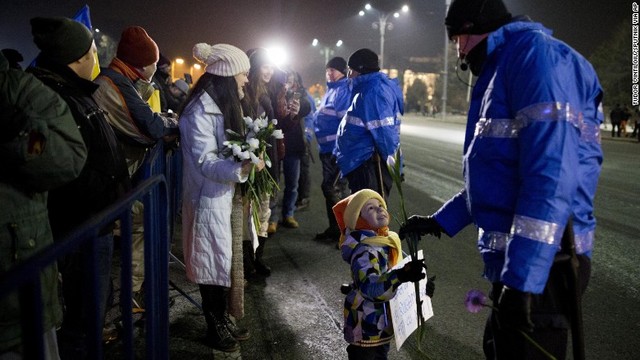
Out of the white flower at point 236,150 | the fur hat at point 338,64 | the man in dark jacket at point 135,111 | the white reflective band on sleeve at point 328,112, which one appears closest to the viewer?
the white flower at point 236,150

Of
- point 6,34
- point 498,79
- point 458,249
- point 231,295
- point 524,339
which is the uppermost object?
point 6,34

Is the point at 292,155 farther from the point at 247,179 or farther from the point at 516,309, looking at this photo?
the point at 516,309

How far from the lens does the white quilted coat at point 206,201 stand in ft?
11.7

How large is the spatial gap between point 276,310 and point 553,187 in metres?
2.99

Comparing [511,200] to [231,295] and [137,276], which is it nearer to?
[231,295]

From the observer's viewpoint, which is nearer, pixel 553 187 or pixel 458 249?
pixel 553 187

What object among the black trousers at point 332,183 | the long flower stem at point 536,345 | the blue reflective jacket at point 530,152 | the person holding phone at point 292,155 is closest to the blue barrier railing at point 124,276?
the blue reflective jacket at point 530,152

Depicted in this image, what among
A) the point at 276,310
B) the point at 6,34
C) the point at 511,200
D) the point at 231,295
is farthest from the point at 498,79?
the point at 6,34

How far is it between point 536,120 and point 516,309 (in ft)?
2.33

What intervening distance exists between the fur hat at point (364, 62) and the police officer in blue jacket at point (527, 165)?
124 inches

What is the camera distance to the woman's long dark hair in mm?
3648

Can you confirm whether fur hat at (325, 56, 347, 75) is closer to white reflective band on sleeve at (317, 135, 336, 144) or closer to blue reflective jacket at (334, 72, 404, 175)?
white reflective band on sleeve at (317, 135, 336, 144)

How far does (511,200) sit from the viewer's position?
210 cm

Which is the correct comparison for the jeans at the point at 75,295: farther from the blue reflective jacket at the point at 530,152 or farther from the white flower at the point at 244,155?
the blue reflective jacket at the point at 530,152
